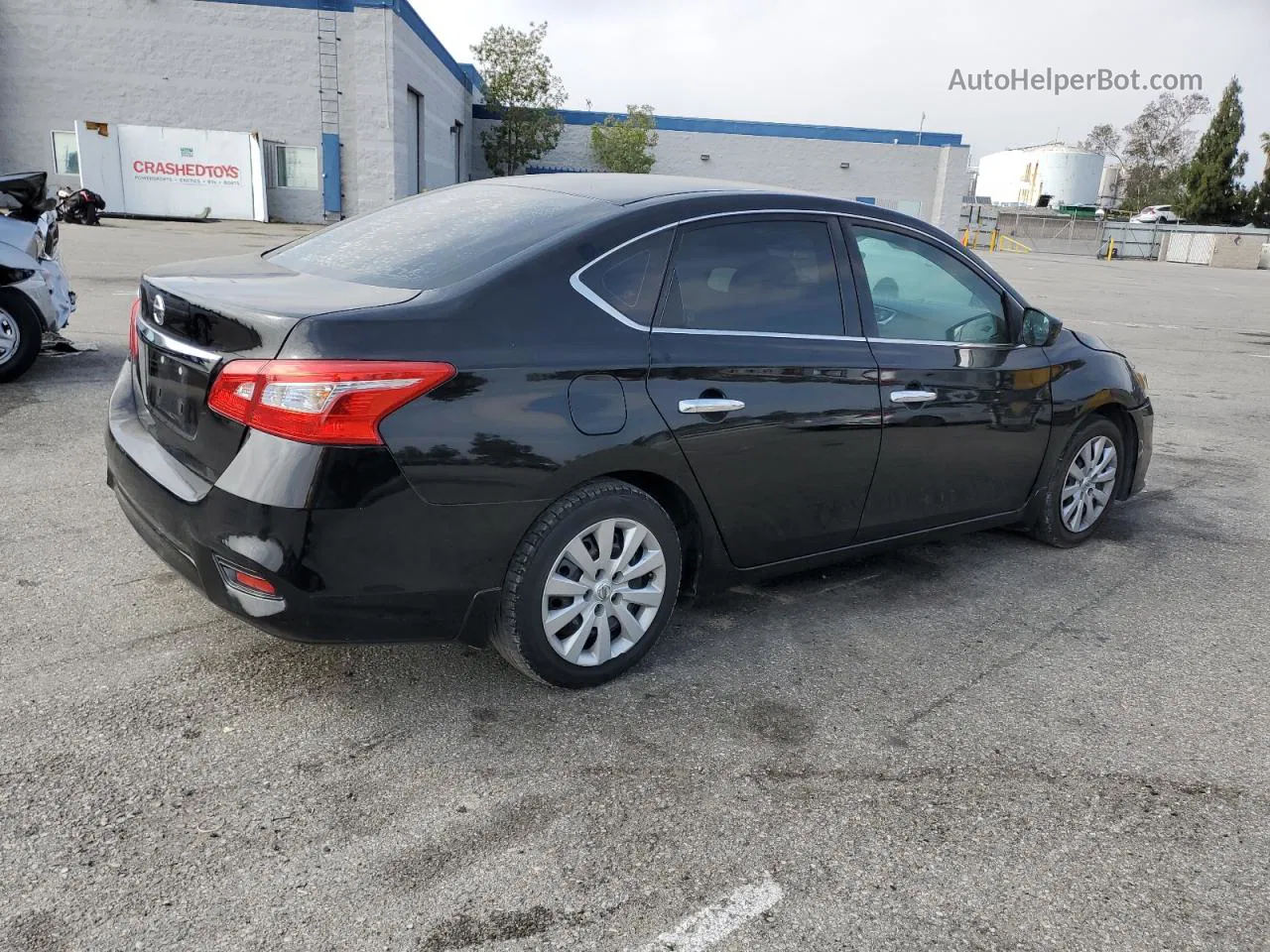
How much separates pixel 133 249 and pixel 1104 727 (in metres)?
19.8

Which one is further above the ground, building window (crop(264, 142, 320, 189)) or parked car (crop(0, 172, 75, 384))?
building window (crop(264, 142, 320, 189))

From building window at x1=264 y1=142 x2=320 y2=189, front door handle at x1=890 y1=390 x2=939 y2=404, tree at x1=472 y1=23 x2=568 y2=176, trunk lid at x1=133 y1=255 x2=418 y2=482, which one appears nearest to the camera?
trunk lid at x1=133 y1=255 x2=418 y2=482

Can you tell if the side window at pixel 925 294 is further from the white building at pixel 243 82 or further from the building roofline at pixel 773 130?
the building roofline at pixel 773 130

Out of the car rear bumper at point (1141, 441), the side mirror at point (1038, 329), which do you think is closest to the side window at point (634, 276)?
the side mirror at point (1038, 329)

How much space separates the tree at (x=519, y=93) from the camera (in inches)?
1949

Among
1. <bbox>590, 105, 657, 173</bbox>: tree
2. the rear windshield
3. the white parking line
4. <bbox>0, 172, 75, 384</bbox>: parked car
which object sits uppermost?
<bbox>590, 105, 657, 173</bbox>: tree

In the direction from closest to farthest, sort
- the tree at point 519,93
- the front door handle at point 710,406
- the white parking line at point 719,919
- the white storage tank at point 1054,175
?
the white parking line at point 719,919 → the front door handle at point 710,406 → the tree at point 519,93 → the white storage tank at point 1054,175

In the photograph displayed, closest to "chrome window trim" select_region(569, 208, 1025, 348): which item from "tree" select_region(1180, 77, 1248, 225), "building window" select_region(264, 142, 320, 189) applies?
"building window" select_region(264, 142, 320, 189)

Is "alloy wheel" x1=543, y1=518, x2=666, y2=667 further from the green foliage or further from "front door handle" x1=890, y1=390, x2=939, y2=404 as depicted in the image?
the green foliage

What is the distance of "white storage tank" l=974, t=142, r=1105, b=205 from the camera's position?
Result: 78875 millimetres

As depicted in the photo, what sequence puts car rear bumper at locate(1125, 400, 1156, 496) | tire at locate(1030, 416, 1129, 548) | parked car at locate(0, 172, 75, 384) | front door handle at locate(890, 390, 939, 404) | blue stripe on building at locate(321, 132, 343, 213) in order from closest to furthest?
front door handle at locate(890, 390, 939, 404) → tire at locate(1030, 416, 1129, 548) → car rear bumper at locate(1125, 400, 1156, 496) → parked car at locate(0, 172, 75, 384) → blue stripe on building at locate(321, 132, 343, 213)

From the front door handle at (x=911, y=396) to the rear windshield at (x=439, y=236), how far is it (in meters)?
1.35

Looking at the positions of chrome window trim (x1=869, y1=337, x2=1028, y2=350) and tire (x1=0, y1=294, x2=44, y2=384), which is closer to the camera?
chrome window trim (x1=869, y1=337, x2=1028, y2=350)

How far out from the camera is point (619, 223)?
3297 mm
